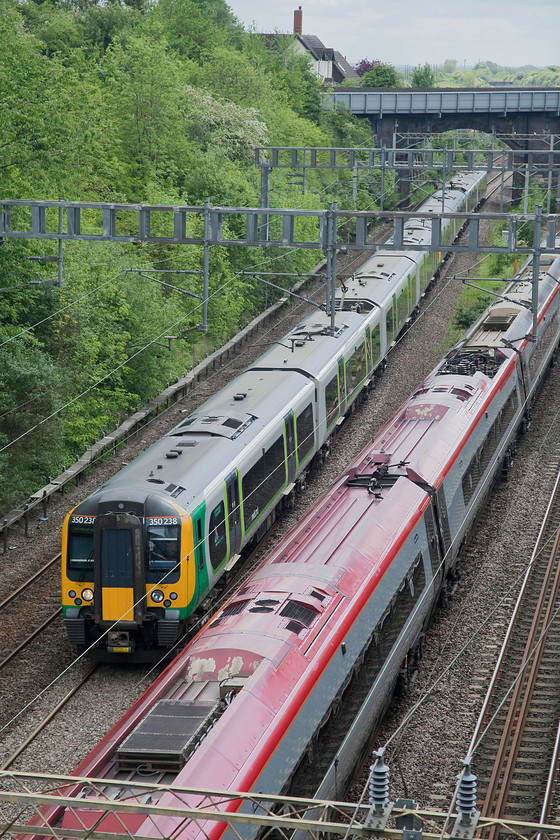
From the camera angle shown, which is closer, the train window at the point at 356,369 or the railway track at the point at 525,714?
the railway track at the point at 525,714

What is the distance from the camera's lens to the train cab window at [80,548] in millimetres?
16172

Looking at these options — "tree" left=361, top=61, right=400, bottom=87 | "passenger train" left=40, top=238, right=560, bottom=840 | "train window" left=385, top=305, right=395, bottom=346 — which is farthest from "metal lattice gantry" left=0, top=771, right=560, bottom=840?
"tree" left=361, top=61, right=400, bottom=87

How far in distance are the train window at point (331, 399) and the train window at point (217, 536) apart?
26.6 feet

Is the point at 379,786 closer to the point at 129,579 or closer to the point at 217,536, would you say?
the point at 129,579

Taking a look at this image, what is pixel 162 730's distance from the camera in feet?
34.2

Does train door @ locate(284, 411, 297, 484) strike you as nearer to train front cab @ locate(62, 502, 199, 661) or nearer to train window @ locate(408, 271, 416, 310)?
train front cab @ locate(62, 502, 199, 661)

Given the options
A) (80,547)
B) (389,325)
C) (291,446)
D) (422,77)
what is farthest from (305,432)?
(422,77)

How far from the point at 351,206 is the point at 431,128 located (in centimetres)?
1278

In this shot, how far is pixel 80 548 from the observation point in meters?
16.2

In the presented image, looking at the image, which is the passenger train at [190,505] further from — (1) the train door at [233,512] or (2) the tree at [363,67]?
(2) the tree at [363,67]

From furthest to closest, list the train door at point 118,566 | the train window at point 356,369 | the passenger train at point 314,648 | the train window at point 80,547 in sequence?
the train window at point 356,369 → the train window at point 80,547 → the train door at point 118,566 → the passenger train at point 314,648

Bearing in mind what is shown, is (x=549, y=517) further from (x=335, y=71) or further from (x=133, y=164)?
(x=335, y=71)

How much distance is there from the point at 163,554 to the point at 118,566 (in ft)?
2.31

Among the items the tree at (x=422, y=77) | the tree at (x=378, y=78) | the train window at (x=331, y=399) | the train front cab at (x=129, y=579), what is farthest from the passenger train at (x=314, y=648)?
the tree at (x=422, y=77)
